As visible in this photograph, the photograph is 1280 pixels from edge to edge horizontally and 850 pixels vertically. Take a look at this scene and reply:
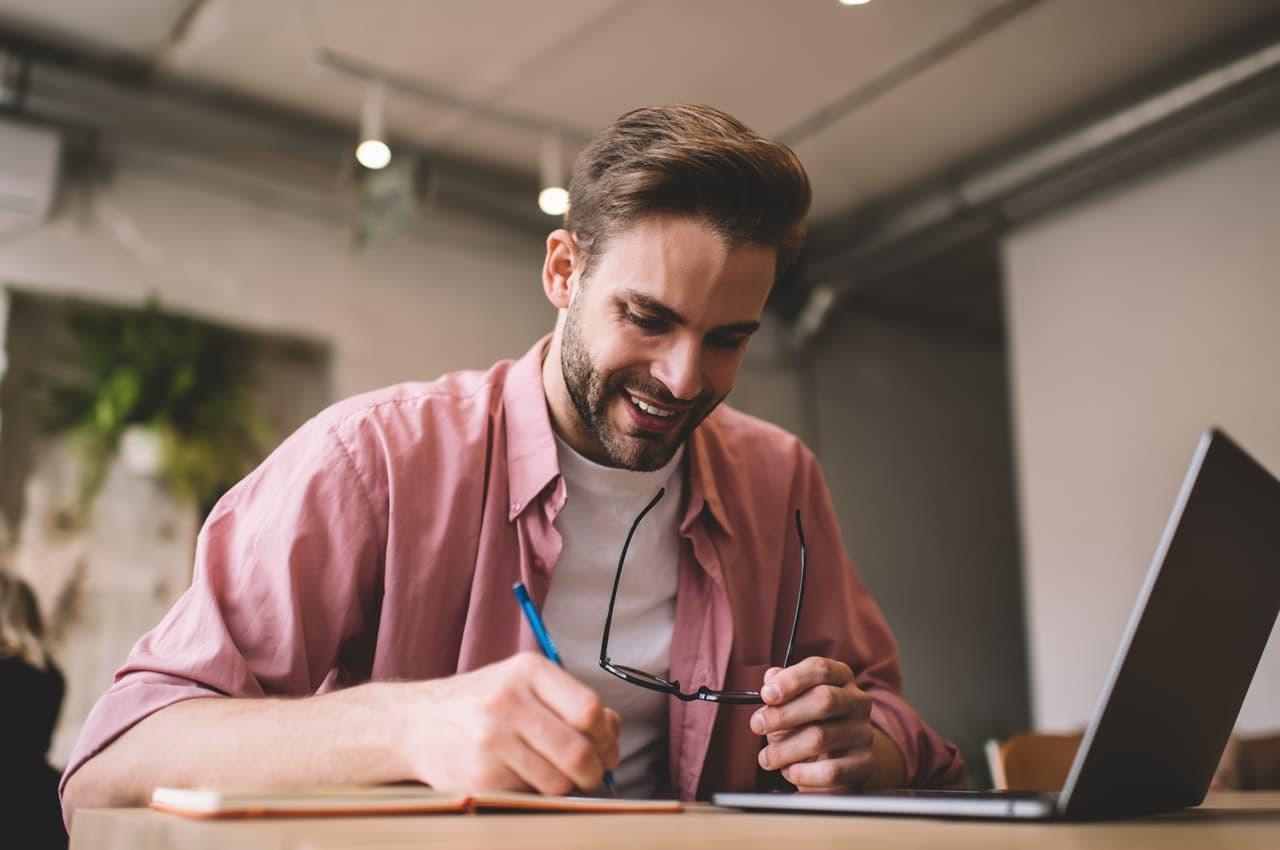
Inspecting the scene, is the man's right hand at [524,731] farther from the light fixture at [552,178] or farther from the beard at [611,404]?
A: the light fixture at [552,178]

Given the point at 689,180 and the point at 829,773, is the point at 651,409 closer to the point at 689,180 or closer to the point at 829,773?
the point at 689,180

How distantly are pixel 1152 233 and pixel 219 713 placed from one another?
4.31m

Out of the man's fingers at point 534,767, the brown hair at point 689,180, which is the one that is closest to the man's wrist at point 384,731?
the man's fingers at point 534,767

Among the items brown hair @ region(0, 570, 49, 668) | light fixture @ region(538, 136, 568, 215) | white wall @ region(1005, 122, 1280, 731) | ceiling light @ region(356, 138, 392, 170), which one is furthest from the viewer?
light fixture @ region(538, 136, 568, 215)

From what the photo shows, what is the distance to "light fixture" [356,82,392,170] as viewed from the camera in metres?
3.82

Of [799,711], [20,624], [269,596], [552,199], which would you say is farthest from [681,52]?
[799,711]

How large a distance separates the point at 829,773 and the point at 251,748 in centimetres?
52

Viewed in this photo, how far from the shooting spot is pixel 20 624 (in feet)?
8.80

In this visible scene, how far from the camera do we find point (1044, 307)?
476 centimetres

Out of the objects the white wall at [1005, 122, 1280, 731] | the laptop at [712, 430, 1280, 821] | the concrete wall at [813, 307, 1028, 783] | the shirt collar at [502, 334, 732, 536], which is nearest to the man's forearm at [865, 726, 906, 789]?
the laptop at [712, 430, 1280, 821]

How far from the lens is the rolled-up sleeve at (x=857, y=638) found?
1389 mm

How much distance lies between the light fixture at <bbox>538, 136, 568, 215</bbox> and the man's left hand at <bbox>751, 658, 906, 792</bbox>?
3.25 metres

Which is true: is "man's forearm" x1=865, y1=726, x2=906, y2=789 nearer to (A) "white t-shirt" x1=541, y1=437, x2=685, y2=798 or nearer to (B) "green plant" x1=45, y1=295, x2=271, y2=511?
(A) "white t-shirt" x1=541, y1=437, x2=685, y2=798

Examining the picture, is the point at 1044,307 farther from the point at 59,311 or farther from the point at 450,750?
the point at 450,750
